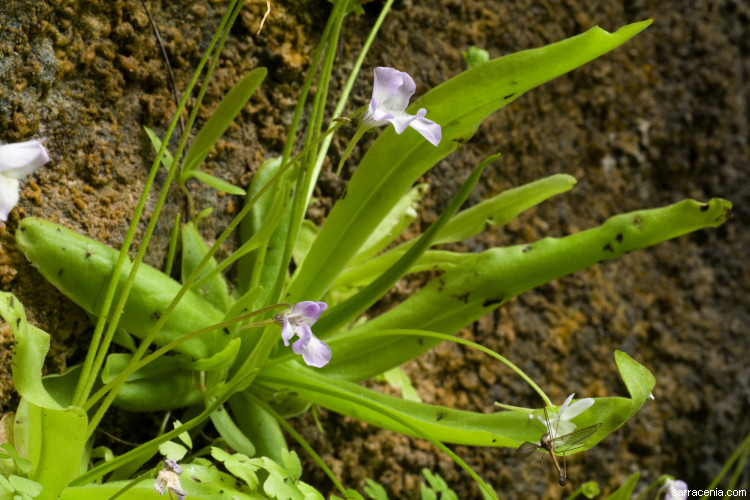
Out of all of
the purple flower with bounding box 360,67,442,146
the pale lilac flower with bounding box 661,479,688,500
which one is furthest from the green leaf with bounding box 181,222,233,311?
the pale lilac flower with bounding box 661,479,688,500

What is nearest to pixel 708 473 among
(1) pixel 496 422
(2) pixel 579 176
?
(2) pixel 579 176

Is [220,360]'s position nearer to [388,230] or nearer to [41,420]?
[41,420]

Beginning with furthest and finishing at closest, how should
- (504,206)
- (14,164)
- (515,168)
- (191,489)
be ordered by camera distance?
(515,168) → (504,206) → (191,489) → (14,164)

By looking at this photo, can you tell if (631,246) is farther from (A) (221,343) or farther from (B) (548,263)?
(A) (221,343)

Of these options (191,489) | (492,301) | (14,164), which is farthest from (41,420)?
(492,301)

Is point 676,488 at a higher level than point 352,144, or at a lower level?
lower

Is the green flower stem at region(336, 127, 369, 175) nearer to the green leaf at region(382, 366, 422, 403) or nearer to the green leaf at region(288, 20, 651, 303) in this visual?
the green leaf at region(288, 20, 651, 303)

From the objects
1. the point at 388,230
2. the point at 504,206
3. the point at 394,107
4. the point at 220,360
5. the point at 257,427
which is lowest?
the point at 257,427

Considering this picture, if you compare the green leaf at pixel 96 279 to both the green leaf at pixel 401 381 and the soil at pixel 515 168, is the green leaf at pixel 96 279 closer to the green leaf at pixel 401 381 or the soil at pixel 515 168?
the soil at pixel 515 168
